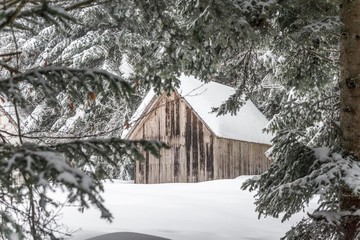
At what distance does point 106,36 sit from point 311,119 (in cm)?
1884

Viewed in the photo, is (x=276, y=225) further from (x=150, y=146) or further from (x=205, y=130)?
(x=205, y=130)

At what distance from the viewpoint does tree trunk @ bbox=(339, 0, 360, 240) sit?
5730mm

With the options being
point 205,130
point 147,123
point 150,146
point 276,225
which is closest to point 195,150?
point 205,130

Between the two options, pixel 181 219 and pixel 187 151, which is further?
pixel 187 151

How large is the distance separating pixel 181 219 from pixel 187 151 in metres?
13.5

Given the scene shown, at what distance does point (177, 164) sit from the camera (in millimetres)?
23938

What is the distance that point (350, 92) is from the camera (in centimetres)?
585

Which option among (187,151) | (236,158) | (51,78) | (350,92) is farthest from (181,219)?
(236,158)

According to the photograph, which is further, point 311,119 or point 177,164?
point 177,164

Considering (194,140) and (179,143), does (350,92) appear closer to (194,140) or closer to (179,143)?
(194,140)

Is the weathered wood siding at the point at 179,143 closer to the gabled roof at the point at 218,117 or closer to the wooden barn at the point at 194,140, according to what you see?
the wooden barn at the point at 194,140

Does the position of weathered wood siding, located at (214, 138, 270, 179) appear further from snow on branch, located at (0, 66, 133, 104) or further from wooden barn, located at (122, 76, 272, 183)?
snow on branch, located at (0, 66, 133, 104)

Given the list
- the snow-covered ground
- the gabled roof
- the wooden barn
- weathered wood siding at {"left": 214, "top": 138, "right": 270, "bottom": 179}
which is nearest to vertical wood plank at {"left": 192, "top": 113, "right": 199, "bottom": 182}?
the wooden barn

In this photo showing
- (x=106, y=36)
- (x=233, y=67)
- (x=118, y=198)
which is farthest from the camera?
(x=106, y=36)
